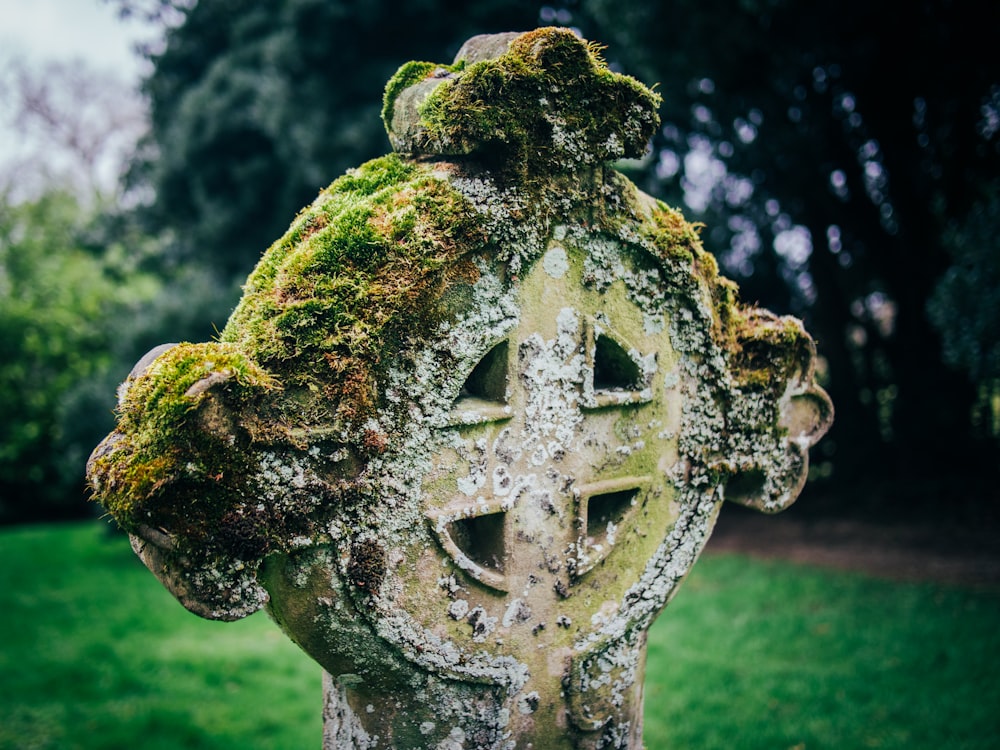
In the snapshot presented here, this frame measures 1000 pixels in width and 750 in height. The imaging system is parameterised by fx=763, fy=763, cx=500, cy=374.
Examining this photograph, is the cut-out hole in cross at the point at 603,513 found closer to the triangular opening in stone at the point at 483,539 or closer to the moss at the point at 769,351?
the triangular opening in stone at the point at 483,539

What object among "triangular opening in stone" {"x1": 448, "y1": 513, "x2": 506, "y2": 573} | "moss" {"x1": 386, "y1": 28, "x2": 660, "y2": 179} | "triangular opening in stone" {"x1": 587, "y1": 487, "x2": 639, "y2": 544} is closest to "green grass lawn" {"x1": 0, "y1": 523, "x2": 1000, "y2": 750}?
"triangular opening in stone" {"x1": 587, "y1": 487, "x2": 639, "y2": 544}

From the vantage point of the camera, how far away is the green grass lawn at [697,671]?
443cm

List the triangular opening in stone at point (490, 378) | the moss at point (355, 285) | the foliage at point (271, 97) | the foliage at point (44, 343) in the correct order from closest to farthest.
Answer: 1. the moss at point (355, 285)
2. the triangular opening in stone at point (490, 378)
3. the foliage at point (271, 97)
4. the foliage at point (44, 343)

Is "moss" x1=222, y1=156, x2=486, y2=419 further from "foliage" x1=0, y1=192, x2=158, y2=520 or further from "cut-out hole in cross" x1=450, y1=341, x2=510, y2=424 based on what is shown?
"foliage" x1=0, y1=192, x2=158, y2=520

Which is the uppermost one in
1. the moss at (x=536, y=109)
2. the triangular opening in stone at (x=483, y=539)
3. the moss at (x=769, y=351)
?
the moss at (x=536, y=109)

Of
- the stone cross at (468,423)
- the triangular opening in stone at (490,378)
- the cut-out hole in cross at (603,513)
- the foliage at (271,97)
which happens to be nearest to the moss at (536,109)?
the stone cross at (468,423)

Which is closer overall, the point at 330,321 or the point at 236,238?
the point at 330,321

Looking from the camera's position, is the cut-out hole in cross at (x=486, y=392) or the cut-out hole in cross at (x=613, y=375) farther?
the cut-out hole in cross at (x=613, y=375)

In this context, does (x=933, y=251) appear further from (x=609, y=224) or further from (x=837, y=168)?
(x=609, y=224)

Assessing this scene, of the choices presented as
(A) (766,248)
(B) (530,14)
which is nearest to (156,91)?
(B) (530,14)

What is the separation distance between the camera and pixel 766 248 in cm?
909

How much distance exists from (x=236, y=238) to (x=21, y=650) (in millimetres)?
4980

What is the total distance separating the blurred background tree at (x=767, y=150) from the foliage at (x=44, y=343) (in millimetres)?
2374

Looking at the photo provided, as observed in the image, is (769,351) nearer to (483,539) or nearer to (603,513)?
(603,513)
